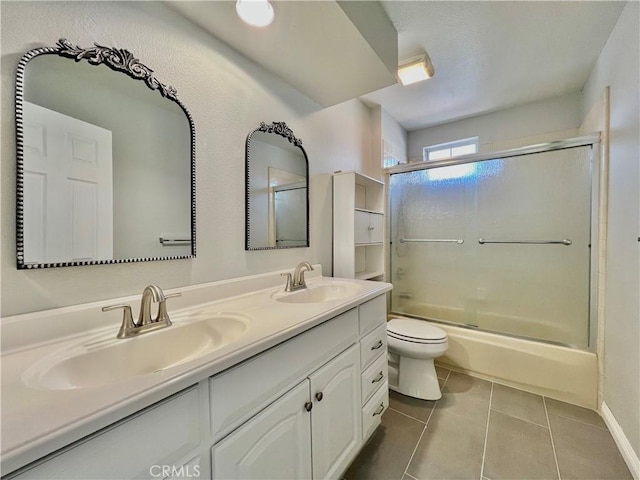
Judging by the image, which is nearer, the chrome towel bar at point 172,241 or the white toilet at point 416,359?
the chrome towel bar at point 172,241

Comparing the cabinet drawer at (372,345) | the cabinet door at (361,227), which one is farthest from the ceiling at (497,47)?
the cabinet drawer at (372,345)

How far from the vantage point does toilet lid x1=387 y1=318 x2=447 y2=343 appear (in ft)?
5.65

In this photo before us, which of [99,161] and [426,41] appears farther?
[426,41]

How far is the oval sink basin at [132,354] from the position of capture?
24.4 inches

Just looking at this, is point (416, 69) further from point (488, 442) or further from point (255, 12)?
point (488, 442)

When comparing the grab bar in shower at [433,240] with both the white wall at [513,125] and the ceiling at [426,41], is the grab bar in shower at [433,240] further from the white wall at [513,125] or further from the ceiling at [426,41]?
the ceiling at [426,41]

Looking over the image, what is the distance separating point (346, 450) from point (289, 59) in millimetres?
1844

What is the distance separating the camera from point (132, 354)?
0.78 metres

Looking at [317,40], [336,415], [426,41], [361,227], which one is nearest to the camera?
[336,415]

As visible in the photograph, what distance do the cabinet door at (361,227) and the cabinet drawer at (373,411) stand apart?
964mm

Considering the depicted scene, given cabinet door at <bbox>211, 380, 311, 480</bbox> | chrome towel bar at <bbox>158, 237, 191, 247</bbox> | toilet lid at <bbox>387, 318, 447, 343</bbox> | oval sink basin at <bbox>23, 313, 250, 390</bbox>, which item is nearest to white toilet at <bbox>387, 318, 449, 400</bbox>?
toilet lid at <bbox>387, 318, 447, 343</bbox>

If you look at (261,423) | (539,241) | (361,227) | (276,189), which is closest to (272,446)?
(261,423)

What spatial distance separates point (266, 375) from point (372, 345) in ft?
2.35

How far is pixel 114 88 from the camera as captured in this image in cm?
90
